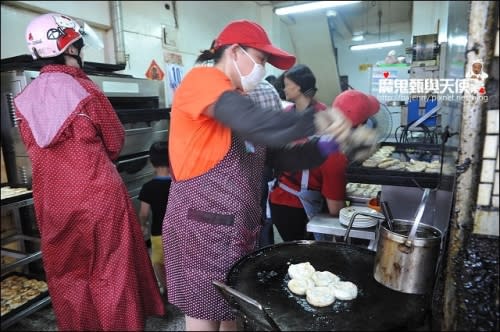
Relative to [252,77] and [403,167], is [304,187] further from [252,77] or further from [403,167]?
[252,77]

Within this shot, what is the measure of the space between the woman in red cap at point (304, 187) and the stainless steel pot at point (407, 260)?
82cm

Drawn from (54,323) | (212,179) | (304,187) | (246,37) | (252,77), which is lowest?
(54,323)

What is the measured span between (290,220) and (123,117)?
4.62 feet

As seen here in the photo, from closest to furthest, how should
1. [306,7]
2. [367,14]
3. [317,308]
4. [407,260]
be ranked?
[407,260]
[317,308]
[306,7]
[367,14]

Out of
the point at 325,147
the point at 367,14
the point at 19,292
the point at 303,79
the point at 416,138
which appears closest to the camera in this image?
the point at 325,147

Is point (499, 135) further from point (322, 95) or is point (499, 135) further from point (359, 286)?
point (322, 95)

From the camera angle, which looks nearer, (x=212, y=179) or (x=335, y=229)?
(x=212, y=179)

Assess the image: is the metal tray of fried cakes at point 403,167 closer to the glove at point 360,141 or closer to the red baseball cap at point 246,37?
the glove at point 360,141

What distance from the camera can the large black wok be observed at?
36.5 inches

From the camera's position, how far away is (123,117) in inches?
101

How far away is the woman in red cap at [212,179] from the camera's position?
1290mm

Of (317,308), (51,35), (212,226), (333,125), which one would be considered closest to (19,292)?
(51,35)

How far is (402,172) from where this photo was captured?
1.60 m

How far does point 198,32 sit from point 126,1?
117 centimetres
